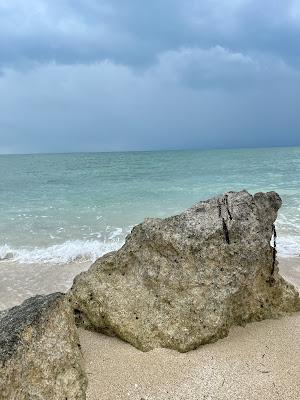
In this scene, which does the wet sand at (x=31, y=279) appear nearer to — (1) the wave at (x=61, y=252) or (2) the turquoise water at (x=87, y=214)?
(1) the wave at (x=61, y=252)

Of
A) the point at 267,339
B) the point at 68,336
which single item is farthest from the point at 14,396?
the point at 267,339

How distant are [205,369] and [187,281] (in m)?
0.92

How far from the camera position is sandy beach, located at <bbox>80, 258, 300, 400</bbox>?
3445 millimetres

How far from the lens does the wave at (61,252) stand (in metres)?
A: 9.72

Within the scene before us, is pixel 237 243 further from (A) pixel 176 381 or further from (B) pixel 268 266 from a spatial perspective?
(A) pixel 176 381

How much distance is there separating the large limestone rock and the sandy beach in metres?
0.14

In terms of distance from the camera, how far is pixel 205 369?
376 centimetres

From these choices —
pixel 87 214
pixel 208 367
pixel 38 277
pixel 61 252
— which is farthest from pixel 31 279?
pixel 87 214

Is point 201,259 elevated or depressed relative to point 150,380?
elevated

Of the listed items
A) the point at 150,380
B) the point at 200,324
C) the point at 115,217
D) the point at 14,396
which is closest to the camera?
the point at 14,396

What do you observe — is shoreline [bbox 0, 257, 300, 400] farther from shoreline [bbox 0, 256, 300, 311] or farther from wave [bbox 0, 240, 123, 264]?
wave [bbox 0, 240, 123, 264]

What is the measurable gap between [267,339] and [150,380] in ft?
4.75

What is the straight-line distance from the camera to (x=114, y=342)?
4.26m

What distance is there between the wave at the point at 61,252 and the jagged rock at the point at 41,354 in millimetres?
6126
